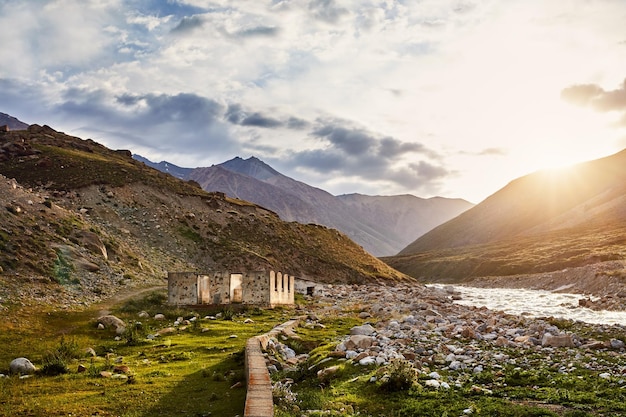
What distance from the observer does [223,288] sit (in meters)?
39.7

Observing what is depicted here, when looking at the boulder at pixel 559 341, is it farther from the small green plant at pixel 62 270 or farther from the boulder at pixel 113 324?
the small green plant at pixel 62 270

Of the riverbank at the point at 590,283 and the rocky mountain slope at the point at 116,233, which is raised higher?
the rocky mountain slope at the point at 116,233

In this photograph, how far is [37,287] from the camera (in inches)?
1287

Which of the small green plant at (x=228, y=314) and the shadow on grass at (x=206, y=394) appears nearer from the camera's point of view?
the shadow on grass at (x=206, y=394)

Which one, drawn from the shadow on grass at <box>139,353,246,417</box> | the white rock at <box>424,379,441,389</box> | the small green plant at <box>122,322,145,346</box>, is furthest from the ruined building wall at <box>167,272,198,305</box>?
the white rock at <box>424,379,441,389</box>

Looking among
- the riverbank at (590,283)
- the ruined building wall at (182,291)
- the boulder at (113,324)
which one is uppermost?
the ruined building wall at (182,291)

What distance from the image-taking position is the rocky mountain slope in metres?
37.5

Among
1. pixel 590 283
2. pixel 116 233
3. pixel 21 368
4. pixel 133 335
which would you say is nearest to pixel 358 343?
pixel 133 335

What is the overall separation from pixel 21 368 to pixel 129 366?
3435 millimetres

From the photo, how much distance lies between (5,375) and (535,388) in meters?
16.4

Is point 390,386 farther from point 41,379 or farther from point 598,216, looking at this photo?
point 598,216

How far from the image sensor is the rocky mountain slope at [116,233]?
123 ft

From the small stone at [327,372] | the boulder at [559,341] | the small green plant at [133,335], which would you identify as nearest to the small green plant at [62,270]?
the small green plant at [133,335]

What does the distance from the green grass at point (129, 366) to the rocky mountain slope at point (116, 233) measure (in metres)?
5.80
